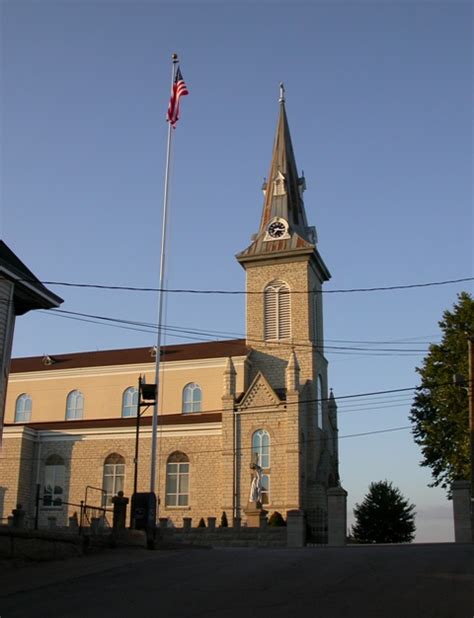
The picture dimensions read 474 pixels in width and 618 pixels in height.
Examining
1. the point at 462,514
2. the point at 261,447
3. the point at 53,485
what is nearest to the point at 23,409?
the point at 53,485

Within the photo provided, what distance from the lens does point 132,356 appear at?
5469 centimetres

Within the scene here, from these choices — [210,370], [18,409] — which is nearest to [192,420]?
[210,370]

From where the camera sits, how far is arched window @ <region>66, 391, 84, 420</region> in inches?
2104

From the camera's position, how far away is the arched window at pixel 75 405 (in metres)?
53.4

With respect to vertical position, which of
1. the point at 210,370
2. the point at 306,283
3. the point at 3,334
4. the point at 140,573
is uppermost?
the point at 306,283

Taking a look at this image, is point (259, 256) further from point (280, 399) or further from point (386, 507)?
point (386, 507)

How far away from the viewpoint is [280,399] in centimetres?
4466

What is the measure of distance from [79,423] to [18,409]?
7.43 metres

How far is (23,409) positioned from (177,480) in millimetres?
16119

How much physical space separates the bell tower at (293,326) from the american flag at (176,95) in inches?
730

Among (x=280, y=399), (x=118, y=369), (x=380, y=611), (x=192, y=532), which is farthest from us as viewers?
(x=118, y=369)

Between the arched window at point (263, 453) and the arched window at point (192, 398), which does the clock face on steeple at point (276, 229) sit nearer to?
the arched window at point (192, 398)

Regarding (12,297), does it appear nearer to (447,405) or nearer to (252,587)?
(252,587)

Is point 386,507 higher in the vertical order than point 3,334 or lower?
lower
